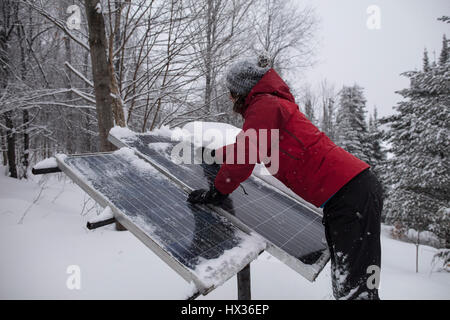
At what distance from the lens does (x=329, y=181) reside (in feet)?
6.27

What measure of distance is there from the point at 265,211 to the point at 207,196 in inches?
27.6

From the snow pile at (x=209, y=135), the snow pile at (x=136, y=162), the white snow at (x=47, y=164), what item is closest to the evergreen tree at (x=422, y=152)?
the snow pile at (x=209, y=135)

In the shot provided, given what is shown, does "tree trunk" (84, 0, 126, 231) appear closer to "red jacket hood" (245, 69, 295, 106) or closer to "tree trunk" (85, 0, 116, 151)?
"tree trunk" (85, 0, 116, 151)

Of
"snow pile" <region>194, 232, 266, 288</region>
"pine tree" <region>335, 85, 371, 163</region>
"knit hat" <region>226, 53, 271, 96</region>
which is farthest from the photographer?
"pine tree" <region>335, 85, 371, 163</region>

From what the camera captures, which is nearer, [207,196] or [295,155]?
[295,155]

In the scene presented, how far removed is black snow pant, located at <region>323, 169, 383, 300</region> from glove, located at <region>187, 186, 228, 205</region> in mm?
911

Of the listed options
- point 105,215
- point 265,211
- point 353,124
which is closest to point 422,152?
point 265,211

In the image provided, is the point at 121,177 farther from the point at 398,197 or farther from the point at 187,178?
the point at 398,197

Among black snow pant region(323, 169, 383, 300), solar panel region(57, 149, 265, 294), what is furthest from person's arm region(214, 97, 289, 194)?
black snow pant region(323, 169, 383, 300)

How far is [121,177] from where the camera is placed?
2332mm

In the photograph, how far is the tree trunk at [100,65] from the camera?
4.43 m

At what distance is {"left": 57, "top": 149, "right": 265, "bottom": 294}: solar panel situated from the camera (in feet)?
5.14

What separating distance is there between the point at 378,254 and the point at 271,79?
158 centimetres

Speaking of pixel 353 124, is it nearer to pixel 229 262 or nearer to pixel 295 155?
pixel 295 155
